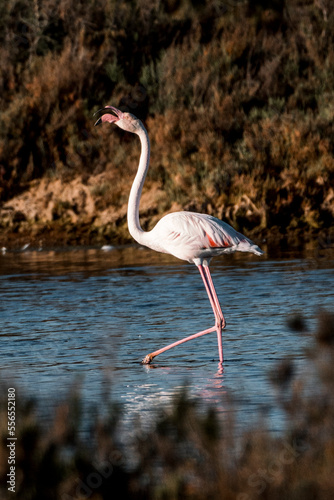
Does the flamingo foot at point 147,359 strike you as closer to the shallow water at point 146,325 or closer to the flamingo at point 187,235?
the shallow water at point 146,325

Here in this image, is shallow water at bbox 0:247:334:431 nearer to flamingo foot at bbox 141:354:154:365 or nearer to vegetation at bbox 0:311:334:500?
flamingo foot at bbox 141:354:154:365

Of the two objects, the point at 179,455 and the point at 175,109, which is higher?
the point at 175,109

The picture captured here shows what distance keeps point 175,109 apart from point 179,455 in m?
14.7

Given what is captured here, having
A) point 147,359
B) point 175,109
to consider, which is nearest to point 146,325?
point 147,359

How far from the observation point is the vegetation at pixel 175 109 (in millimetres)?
16078

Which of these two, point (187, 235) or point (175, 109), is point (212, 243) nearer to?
point (187, 235)

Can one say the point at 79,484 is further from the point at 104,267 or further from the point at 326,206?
the point at 326,206

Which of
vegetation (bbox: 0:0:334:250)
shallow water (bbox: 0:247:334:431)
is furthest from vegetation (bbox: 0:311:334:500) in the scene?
vegetation (bbox: 0:0:334:250)

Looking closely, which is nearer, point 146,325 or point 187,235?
point 187,235

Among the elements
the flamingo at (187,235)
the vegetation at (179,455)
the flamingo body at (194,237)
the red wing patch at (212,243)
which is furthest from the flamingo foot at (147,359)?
the vegetation at (179,455)

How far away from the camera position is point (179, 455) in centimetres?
379

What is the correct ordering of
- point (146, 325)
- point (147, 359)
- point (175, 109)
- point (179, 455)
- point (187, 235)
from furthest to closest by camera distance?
point (175, 109), point (146, 325), point (187, 235), point (147, 359), point (179, 455)

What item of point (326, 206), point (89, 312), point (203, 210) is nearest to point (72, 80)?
point (203, 210)

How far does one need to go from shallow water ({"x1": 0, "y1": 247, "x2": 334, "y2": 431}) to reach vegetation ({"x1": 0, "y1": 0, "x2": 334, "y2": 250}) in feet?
4.90
